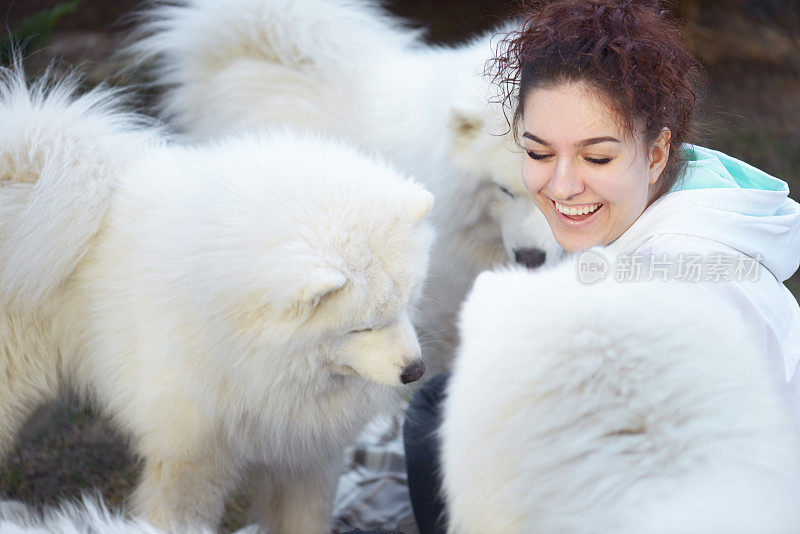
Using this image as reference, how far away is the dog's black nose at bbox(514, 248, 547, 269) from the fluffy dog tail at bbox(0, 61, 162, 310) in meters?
1.43

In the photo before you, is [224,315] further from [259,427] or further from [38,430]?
[38,430]

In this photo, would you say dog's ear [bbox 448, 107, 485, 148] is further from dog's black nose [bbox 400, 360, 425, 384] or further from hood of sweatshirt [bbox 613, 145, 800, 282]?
dog's black nose [bbox 400, 360, 425, 384]

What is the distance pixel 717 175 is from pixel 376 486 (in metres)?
1.74

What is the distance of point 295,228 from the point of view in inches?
66.4

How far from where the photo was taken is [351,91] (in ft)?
11.3

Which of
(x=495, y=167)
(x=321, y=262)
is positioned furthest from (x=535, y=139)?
(x=495, y=167)

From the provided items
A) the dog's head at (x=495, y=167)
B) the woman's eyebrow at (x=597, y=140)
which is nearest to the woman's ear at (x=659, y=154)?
the woman's eyebrow at (x=597, y=140)

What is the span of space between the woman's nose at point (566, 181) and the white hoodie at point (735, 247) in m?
0.16

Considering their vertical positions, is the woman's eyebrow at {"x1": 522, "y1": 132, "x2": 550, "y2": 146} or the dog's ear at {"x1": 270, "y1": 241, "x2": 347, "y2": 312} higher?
the woman's eyebrow at {"x1": 522, "y1": 132, "x2": 550, "y2": 146}

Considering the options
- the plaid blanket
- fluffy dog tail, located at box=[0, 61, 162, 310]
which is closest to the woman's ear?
the plaid blanket

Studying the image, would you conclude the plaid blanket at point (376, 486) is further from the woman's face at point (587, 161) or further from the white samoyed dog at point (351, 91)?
the woman's face at point (587, 161)

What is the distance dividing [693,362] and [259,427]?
4.05 ft

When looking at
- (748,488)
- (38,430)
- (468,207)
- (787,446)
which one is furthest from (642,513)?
(38,430)

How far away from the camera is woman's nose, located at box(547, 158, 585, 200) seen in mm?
1727
